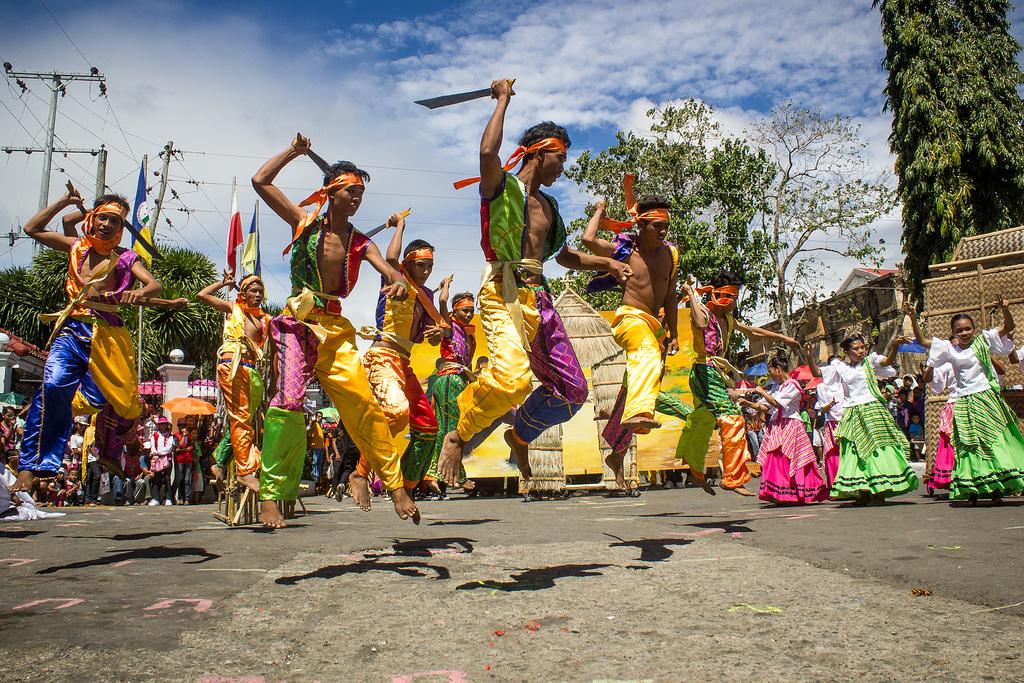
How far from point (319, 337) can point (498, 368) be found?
1135 millimetres

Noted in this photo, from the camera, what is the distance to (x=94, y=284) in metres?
5.77

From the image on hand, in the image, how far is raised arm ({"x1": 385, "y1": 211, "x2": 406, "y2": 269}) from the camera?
20.5 feet

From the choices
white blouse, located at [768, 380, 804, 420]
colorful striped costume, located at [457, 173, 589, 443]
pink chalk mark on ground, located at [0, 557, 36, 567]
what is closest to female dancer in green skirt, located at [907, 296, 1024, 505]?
white blouse, located at [768, 380, 804, 420]

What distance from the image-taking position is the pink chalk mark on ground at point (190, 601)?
3816 millimetres

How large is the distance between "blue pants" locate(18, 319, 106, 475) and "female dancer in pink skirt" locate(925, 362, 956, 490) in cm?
804

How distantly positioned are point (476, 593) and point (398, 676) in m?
1.41

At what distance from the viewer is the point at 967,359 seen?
810cm

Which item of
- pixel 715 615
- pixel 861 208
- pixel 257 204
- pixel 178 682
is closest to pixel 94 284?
pixel 178 682

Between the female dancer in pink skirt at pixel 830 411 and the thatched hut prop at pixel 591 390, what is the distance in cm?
375

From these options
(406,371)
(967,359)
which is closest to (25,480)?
(406,371)

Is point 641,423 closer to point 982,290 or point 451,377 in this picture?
point 451,377

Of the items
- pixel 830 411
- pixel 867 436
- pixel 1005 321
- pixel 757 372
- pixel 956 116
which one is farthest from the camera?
pixel 757 372

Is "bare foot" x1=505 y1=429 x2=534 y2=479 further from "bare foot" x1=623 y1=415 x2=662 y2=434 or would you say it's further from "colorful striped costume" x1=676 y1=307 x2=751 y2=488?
"colorful striped costume" x1=676 y1=307 x2=751 y2=488

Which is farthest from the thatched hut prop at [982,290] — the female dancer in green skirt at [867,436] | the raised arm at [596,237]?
the raised arm at [596,237]
